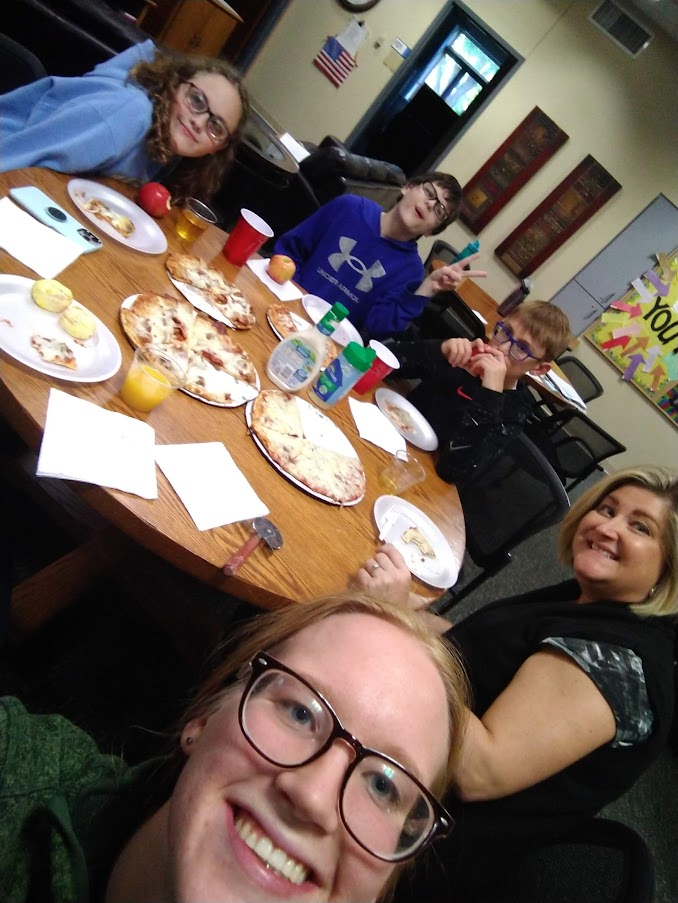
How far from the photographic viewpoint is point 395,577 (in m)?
1.15

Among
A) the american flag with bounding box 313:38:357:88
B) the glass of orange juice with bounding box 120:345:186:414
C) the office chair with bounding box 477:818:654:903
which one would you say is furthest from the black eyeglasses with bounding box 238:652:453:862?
the american flag with bounding box 313:38:357:88

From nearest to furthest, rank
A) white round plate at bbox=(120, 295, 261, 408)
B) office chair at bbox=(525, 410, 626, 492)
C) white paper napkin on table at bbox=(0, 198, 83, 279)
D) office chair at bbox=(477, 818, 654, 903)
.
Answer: office chair at bbox=(477, 818, 654, 903) < white paper napkin on table at bbox=(0, 198, 83, 279) < white round plate at bbox=(120, 295, 261, 408) < office chair at bbox=(525, 410, 626, 492)

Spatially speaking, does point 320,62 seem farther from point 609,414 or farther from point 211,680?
point 211,680

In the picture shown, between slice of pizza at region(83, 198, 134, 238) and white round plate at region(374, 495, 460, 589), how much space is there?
3.69 ft

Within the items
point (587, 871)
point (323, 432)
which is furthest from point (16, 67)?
point (587, 871)

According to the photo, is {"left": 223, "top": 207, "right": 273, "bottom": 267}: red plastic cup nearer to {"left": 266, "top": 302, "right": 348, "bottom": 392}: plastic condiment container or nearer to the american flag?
{"left": 266, "top": 302, "right": 348, "bottom": 392}: plastic condiment container

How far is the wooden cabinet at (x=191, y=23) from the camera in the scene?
4.32 meters

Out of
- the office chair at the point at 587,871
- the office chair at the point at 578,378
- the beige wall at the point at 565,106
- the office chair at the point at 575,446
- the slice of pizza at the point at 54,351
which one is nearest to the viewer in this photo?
the office chair at the point at 587,871

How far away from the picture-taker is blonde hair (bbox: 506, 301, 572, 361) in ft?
7.79

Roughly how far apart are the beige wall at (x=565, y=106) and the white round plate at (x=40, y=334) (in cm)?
587

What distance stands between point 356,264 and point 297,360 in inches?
47.6

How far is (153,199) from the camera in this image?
5.50 feet

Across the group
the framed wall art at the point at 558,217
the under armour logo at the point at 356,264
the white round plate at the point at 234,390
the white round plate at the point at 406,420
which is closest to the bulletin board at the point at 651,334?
the framed wall art at the point at 558,217

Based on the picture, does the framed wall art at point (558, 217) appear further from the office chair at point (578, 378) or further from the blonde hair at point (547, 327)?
the blonde hair at point (547, 327)
